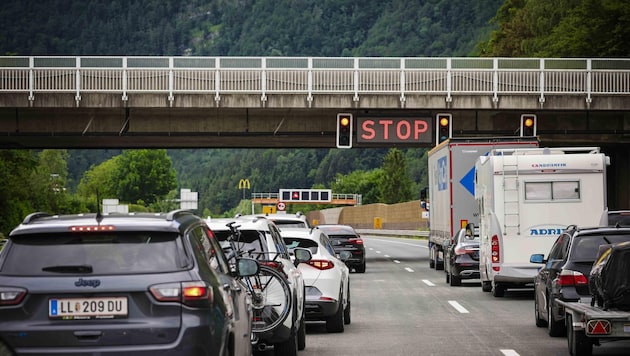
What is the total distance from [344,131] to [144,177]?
123m

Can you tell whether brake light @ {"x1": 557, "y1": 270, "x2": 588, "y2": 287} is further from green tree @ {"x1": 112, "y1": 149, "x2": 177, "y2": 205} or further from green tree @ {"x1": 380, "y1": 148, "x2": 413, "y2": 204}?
green tree @ {"x1": 380, "y1": 148, "x2": 413, "y2": 204}

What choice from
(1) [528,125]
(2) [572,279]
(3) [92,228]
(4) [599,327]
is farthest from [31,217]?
(1) [528,125]

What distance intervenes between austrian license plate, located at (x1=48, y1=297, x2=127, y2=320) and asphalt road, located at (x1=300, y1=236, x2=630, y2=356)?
6.23 meters

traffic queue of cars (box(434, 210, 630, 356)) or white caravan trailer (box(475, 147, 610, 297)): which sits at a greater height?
white caravan trailer (box(475, 147, 610, 297))

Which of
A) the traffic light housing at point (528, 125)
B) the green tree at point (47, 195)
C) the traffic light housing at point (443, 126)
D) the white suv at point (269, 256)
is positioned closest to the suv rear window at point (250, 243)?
the white suv at point (269, 256)

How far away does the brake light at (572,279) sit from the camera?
14.1 metres

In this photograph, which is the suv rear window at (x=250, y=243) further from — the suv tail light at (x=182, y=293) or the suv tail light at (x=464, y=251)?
the suv tail light at (x=464, y=251)

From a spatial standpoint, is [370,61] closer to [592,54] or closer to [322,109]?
[322,109]

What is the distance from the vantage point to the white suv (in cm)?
1220

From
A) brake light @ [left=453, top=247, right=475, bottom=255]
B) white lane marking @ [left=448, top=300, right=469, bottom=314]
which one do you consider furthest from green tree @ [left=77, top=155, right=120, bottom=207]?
white lane marking @ [left=448, top=300, right=469, bottom=314]

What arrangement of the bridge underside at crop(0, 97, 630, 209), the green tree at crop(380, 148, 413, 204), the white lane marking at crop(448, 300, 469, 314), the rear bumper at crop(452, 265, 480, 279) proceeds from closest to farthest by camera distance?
the white lane marking at crop(448, 300, 469, 314) < the rear bumper at crop(452, 265, 480, 279) < the bridge underside at crop(0, 97, 630, 209) < the green tree at crop(380, 148, 413, 204)

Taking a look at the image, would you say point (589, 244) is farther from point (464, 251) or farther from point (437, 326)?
point (464, 251)

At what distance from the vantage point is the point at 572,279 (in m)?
14.1

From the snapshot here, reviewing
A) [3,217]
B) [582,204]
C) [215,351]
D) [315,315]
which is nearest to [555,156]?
[582,204]
